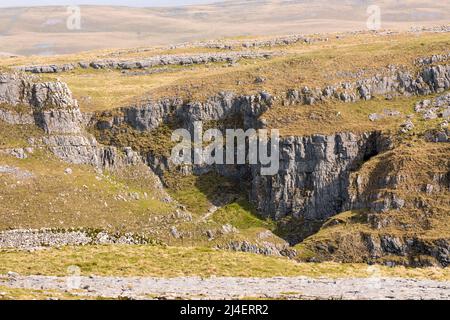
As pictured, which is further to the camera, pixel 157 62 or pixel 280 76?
pixel 157 62

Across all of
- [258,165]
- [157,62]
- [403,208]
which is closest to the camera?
[403,208]

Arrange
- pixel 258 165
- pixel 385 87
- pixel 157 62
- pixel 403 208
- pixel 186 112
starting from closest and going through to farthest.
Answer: pixel 403 208
pixel 258 165
pixel 186 112
pixel 385 87
pixel 157 62

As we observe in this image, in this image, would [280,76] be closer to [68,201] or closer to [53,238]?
[68,201]

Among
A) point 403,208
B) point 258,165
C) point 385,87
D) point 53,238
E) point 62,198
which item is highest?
point 385,87

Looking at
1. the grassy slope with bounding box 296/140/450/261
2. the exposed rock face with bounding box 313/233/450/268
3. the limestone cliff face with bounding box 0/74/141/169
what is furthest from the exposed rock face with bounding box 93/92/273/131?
the exposed rock face with bounding box 313/233/450/268

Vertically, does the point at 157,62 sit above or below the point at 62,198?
above

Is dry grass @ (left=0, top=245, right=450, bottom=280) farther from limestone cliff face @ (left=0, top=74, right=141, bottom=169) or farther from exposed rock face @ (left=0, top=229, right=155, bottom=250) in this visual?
limestone cliff face @ (left=0, top=74, right=141, bottom=169)

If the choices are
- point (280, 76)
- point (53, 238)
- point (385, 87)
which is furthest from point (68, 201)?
point (385, 87)

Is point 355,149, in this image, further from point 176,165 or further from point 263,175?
point 176,165

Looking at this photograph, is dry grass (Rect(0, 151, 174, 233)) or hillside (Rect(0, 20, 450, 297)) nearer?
dry grass (Rect(0, 151, 174, 233))
